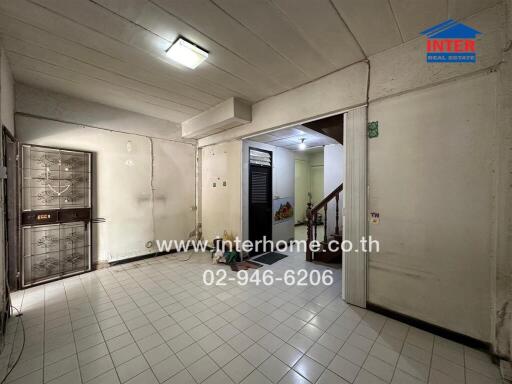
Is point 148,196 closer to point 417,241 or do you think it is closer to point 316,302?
point 316,302

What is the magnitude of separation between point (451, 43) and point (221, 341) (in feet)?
11.6

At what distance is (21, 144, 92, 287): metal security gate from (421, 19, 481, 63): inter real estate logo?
4946mm

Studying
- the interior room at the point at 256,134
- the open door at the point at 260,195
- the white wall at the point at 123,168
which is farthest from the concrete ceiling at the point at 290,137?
the white wall at the point at 123,168

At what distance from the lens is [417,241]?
81.8 inches

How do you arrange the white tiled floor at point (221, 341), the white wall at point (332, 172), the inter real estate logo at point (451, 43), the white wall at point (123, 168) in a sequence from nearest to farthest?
the white tiled floor at point (221, 341)
the inter real estate logo at point (451, 43)
the white wall at point (123, 168)
the white wall at point (332, 172)

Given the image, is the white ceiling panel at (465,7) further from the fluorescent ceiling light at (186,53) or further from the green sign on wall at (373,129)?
the fluorescent ceiling light at (186,53)

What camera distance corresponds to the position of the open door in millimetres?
4320

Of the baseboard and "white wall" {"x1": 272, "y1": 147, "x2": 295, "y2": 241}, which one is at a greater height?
"white wall" {"x1": 272, "y1": 147, "x2": 295, "y2": 241}

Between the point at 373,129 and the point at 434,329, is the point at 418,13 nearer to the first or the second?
the point at 373,129

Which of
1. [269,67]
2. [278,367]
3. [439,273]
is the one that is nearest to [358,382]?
[278,367]

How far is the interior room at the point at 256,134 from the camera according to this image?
1.65 metres

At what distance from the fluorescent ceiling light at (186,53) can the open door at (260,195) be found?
222cm


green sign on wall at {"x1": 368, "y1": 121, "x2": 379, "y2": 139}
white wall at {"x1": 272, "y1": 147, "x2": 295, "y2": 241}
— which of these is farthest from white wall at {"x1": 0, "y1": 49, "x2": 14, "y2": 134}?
white wall at {"x1": 272, "y1": 147, "x2": 295, "y2": 241}

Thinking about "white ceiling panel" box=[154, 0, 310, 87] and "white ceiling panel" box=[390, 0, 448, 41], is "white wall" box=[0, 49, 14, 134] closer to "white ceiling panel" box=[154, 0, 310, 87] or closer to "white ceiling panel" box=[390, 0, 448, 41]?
"white ceiling panel" box=[154, 0, 310, 87]
